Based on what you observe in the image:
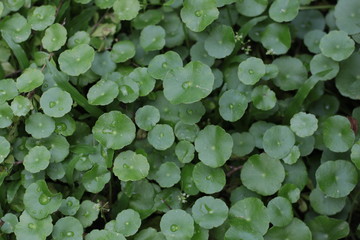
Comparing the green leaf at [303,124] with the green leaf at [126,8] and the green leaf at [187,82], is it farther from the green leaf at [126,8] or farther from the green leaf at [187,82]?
the green leaf at [126,8]

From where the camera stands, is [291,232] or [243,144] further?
[243,144]

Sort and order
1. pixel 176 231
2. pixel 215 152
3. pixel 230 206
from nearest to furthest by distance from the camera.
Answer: pixel 176 231, pixel 215 152, pixel 230 206

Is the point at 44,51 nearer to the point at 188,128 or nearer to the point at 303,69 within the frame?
the point at 188,128

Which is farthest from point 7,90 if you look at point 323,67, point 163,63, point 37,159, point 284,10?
point 323,67

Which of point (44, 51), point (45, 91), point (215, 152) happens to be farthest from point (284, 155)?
point (44, 51)

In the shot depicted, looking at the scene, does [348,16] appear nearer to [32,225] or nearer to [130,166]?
[130,166]

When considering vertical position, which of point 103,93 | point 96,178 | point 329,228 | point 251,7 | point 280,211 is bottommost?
point 329,228

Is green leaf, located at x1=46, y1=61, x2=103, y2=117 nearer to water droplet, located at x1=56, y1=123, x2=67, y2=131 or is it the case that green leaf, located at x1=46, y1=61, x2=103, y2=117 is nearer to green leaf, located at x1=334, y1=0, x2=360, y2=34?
water droplet, located at x1=56, y1=123, x2=67, y2=131

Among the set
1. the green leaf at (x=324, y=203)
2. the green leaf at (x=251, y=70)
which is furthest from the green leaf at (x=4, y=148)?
the green leaf at (x=324, y=203)
